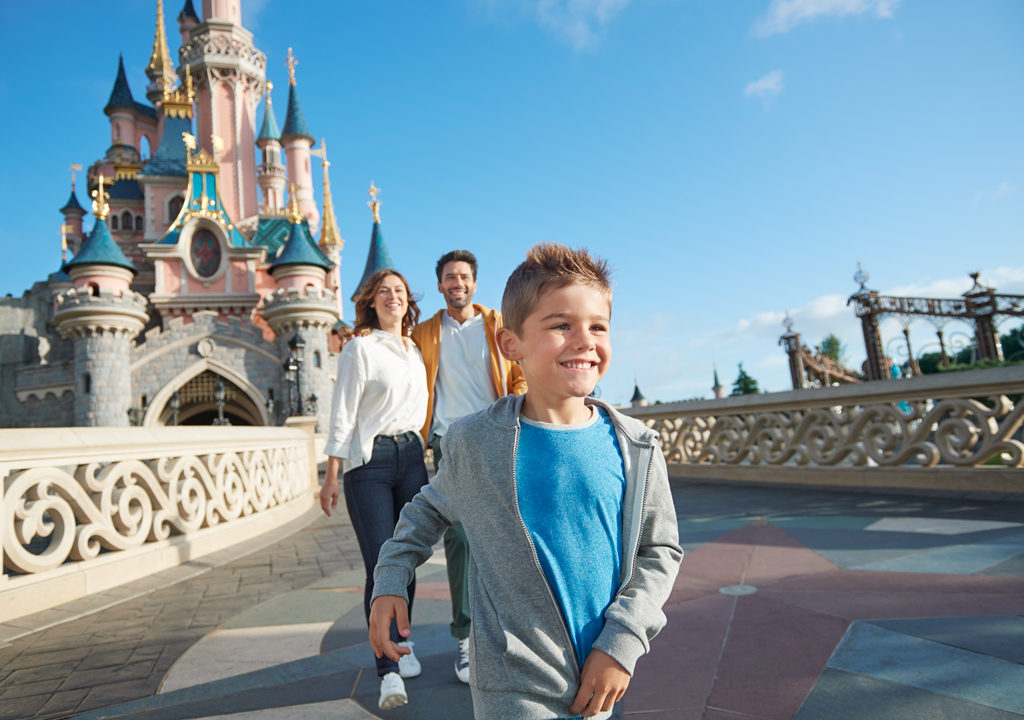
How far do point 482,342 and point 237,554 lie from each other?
3768 millimetres

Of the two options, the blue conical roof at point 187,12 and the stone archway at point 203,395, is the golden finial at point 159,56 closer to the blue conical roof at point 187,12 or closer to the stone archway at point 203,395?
the blue conical roof at point 187,12

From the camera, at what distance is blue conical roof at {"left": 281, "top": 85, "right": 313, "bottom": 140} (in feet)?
125

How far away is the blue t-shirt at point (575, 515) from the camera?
1138 mm

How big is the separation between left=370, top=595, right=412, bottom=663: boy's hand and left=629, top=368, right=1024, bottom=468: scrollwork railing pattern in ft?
17.8

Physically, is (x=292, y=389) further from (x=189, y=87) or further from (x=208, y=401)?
(x=189, y=87)

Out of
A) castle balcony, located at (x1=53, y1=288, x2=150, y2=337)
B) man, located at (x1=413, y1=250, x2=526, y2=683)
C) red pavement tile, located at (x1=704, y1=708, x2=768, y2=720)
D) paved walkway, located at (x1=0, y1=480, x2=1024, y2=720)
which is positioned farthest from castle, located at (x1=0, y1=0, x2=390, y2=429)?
red pavement tile, located at (x1=704, y1=708, x2=768, y2=720)

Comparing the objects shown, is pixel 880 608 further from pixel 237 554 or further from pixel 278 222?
pixel 278 222

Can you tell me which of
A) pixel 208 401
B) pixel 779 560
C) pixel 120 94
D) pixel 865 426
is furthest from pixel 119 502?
pixel 120 94

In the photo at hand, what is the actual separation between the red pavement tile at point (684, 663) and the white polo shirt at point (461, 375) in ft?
3.84

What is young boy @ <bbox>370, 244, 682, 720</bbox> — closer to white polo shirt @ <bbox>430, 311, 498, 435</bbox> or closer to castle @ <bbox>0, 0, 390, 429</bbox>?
white polo shirt @ <bbox>430, 311, 498, 435</bbox>

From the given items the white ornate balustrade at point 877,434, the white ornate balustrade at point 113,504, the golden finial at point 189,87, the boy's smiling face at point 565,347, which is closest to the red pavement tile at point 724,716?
the boy's smiling face at point 565,347

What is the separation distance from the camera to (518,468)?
1201 millimetres

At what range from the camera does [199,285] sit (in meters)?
28.2

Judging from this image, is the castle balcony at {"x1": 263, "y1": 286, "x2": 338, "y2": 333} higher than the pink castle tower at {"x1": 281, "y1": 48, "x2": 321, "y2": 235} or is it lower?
lower
